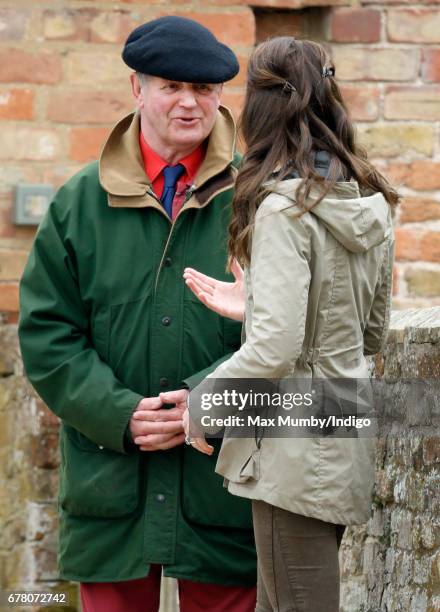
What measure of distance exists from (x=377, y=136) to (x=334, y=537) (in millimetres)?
2384

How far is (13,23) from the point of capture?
14.7 ft

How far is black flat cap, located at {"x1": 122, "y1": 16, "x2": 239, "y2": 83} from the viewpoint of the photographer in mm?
3016

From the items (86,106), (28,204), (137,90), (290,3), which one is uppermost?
(290,3)

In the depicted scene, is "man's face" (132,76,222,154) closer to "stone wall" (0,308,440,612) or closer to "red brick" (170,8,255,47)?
"stone wall" (0,308,440,612)

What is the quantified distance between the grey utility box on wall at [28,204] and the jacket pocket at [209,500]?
169 cm

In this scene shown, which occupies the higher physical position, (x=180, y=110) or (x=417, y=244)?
(x=180, y=110)

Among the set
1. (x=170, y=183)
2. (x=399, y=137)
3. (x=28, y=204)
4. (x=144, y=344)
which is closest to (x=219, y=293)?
(x=144, y=344)

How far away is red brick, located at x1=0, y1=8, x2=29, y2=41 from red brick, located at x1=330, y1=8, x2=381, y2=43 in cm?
110

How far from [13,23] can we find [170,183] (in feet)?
5.38

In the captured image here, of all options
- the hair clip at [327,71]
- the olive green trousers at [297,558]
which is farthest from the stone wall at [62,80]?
the olive green trousers at [297,558]

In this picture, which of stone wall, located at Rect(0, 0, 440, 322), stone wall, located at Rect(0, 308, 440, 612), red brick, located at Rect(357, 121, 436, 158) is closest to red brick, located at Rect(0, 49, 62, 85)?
stone wall, located at Rect(0, 0, 440, 322)

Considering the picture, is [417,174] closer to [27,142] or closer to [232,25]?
[232,25]

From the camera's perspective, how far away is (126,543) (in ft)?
9.84

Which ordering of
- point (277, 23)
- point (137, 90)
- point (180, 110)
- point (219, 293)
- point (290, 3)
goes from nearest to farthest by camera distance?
point (219, 293) → point (180, 110) → point (137, 90) → point (290, 3) → point (277, 23)
